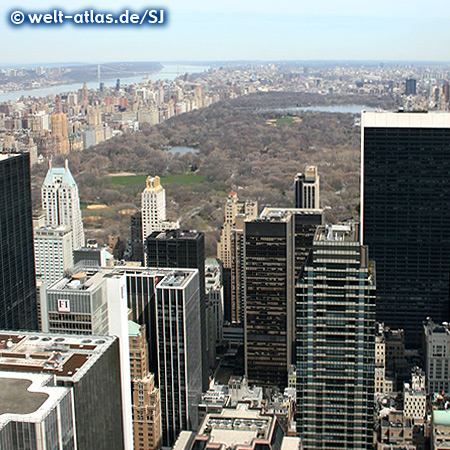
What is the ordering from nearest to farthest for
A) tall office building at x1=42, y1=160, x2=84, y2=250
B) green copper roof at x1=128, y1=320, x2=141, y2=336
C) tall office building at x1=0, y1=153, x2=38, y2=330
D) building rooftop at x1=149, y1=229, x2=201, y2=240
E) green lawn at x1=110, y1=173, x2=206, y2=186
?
green copper roof at x1=128, y1=320, x2=141, y2=336, tall office building at x1=0, y1=153, x2=38, y2=330, building rooftop at x1=149, y1=229, x2=201, y2=240, tall office building at x1=42, y1=160, x2=84, y2=250, green lawn at x1=110, y1=173, x2=206, y2=186

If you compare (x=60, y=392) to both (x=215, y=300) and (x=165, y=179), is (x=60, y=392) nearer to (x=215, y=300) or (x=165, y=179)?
(x=215, y=300)

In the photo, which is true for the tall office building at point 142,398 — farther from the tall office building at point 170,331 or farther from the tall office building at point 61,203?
the tall office building at point 61,203

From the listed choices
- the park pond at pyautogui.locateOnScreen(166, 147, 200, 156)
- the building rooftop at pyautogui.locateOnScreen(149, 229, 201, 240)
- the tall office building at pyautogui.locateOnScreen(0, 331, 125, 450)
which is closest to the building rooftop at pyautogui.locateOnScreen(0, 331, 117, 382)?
the tall office building at pyautogui.locateOnScreen(0, 331, 125, 450)

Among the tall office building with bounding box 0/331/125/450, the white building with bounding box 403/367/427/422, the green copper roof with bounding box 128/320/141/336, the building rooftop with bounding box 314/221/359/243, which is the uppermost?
the building rooftop with bounding box 314/221/359/243

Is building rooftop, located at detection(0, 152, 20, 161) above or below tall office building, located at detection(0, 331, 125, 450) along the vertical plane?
above

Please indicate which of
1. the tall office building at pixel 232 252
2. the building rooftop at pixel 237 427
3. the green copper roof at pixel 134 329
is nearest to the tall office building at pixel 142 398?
the green copper roof at pixel 134 329

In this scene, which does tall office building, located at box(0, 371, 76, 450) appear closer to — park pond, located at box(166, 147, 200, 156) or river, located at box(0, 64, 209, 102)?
river, located at box(0, 64, 209, 102)

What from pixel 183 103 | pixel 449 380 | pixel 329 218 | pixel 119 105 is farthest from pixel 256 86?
pixel 449 380
